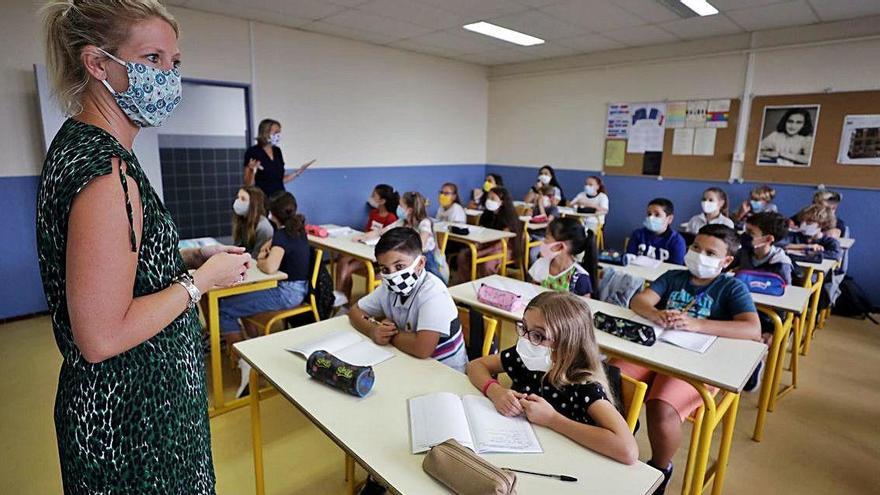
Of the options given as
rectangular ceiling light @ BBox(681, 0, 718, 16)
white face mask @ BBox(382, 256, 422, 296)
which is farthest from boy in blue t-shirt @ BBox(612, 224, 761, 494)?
rectangular ceiling light @ BBox(681, 0, 718, 16)

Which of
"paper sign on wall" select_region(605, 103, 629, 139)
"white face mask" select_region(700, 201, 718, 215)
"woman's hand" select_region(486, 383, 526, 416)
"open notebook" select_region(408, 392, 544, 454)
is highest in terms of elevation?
"paper sign on wall" select_region(605, 103, 629, 139)

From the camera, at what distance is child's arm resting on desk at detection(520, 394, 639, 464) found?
1.19m

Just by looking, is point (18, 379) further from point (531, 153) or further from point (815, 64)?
point (815, 64)

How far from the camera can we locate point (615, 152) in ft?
21.5

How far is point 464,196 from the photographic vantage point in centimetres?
797

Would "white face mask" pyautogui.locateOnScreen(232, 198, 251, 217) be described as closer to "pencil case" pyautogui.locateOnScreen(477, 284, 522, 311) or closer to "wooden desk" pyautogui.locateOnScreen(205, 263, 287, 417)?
"wooden desk" pyautogui.locateOnScreen(205, 263, 287, 417)

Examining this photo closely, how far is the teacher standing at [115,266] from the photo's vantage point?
2.59 feet

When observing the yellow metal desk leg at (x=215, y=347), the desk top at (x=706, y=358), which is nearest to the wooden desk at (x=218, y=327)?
the yellow metal desk leg at (x=215, y=347)

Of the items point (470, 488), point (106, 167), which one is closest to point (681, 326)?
point (470, 488)

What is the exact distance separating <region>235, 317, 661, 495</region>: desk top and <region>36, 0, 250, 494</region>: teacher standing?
1.38ft

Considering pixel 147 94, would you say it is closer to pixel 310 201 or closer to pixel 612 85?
pixel 310 201

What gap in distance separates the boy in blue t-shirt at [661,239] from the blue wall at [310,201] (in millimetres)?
3520

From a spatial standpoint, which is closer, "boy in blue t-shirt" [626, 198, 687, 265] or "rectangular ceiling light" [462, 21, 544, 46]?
"boy in blue t-shirt" [626, 198, 687, 265]

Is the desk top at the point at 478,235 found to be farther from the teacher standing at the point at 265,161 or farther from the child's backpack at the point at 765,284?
the child's backpack at the point at 765,284
